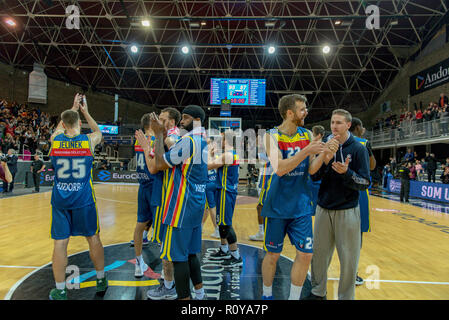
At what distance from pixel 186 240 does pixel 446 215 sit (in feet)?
29.4

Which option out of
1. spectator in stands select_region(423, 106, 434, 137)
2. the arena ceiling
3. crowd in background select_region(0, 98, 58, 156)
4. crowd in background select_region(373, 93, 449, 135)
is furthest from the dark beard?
spectator in stands select_region(423, 106, 434, 137)

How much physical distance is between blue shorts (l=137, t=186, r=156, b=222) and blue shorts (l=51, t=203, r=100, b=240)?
0.69 meters

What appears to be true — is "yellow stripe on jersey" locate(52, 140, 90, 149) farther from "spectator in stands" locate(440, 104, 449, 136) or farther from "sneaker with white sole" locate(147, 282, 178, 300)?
"spectator in stands" locate(440, 104, 449, 136)

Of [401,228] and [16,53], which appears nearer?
[401,228]

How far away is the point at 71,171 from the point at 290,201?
2178mm

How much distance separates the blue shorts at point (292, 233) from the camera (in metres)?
2.44

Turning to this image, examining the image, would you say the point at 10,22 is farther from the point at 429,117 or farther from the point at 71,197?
the point at 429,117

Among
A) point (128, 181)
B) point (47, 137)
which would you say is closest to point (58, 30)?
point (47, 137)

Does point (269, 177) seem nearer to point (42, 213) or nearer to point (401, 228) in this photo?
point (401, 228)

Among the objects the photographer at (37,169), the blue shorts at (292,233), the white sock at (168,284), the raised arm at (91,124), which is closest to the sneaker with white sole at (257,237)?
the white sock at (168,284)

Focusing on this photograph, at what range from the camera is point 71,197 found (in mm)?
2777

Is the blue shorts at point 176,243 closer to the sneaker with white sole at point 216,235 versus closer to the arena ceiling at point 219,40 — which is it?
the sneaker with white sole at point 216,235

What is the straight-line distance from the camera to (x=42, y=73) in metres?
20.5

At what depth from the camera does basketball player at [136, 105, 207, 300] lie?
7.54ft
